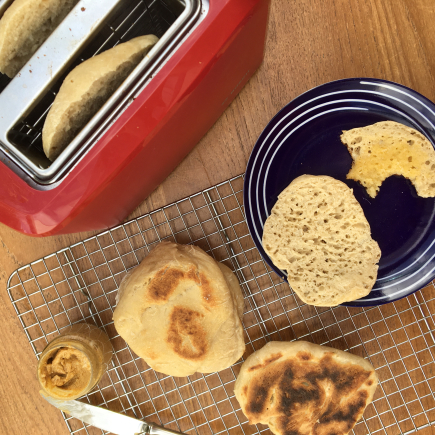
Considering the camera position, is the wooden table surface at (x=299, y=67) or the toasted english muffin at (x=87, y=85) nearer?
the toasted english muffin at (x=87, y=85)

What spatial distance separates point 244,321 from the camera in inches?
51.4

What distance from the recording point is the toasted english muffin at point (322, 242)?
110 cm

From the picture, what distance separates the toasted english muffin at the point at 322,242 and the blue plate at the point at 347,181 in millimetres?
74

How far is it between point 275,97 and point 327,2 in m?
0.36

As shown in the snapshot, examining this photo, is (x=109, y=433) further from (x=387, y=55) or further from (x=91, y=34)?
(x=387, y=55)

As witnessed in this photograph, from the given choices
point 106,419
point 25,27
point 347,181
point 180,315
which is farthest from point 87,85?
point 106,419

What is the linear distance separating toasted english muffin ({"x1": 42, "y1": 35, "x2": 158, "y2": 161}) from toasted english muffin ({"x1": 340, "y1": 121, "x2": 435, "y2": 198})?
0.68 meters

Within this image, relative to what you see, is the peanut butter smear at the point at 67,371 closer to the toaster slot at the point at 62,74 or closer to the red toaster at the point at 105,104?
the red toaster at the point at 105,104

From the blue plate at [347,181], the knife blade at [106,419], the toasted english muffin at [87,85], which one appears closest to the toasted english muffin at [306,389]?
the blue plate at [347,181]

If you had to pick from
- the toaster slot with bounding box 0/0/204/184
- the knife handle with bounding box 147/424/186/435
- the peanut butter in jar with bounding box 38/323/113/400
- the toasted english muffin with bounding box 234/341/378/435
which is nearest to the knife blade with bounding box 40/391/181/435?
the knife handle with bounding box 147/424/186/435

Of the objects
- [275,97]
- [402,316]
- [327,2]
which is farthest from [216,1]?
[402,316]

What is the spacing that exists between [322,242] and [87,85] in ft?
2.58

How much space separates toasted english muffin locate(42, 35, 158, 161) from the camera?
0.79m

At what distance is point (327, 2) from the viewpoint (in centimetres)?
124
